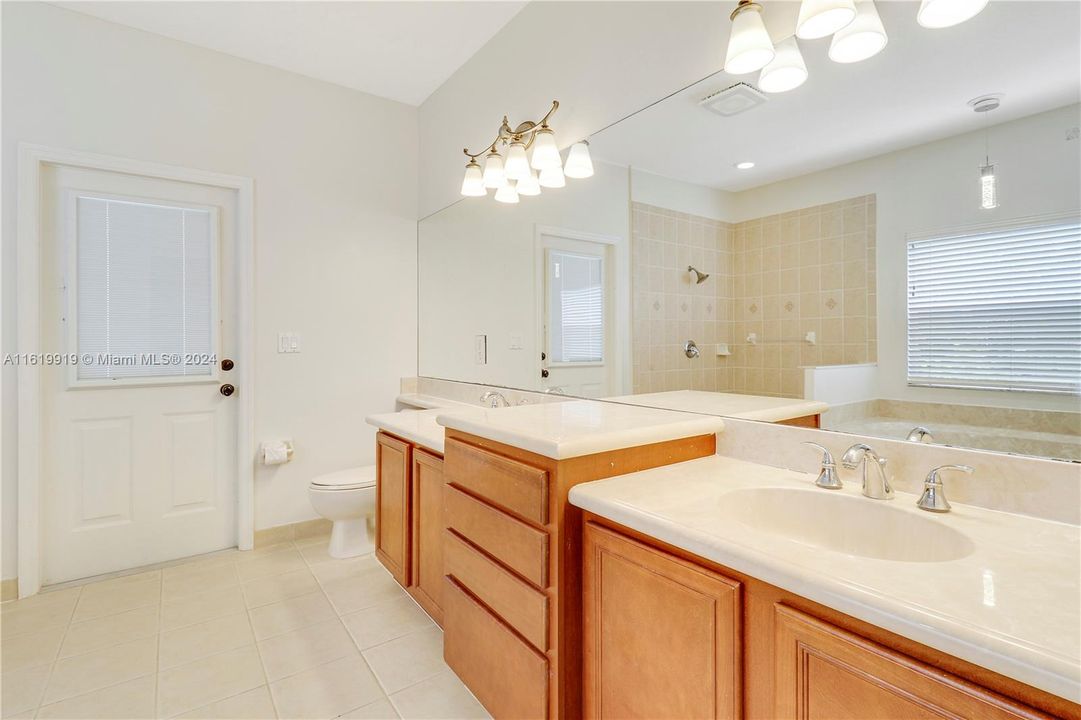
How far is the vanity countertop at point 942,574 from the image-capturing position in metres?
0.59

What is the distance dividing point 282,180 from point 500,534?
2.52 meters

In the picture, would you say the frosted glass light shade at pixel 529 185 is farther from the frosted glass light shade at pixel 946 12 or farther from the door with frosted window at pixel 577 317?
the frosted glass light shade at pixel 946 12

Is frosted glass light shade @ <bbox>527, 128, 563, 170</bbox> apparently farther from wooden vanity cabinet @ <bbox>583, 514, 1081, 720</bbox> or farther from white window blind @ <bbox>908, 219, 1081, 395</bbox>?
wooden vanity cabinet @ <bbox>583, 514, 1081, 720</bbox>

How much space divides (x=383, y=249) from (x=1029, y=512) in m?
3.15

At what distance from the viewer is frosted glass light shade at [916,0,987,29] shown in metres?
1.02

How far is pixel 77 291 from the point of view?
92.9 inches

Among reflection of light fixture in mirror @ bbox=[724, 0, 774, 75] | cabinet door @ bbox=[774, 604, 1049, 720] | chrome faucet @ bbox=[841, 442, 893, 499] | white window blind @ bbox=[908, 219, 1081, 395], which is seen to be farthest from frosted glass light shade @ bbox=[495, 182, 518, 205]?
cabinet door @ bbox=[774, 604, 1049, 720]

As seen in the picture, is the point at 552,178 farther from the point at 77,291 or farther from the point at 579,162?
the point at 77,291

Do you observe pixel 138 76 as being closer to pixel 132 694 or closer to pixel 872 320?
pixel 132 694

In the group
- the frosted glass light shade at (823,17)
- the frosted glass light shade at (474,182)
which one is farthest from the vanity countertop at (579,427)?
the frosted glass light shade at (474,182)

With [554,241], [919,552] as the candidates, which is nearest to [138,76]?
[554,241]

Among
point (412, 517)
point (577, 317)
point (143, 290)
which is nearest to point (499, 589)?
point (412, 517)

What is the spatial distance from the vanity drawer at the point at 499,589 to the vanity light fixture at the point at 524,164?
149 cm

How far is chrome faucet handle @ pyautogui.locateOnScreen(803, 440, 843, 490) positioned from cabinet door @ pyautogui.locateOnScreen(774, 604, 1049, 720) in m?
0.47
